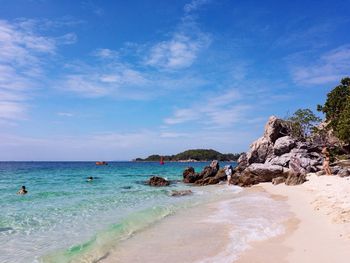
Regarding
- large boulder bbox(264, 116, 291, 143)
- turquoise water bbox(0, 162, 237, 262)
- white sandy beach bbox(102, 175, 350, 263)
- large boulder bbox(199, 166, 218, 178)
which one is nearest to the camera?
white sandy beach bbox(102, 175, 350, 263)

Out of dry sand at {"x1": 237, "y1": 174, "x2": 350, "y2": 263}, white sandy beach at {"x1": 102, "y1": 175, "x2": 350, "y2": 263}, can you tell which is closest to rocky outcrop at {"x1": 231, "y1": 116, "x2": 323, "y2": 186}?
white sandy beach at {"x1": 102, "y1": 175, "x2": 350, "y2": 263}

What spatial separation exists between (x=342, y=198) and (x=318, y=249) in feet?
25.0

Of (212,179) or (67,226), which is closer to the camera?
(67,226)

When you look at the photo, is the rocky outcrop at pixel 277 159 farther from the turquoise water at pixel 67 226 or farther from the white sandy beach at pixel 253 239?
the turquoise water at pixel 67 226

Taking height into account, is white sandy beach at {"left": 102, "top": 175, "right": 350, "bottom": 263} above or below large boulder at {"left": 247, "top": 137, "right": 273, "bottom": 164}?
below

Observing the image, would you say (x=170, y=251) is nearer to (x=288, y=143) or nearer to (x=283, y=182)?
(x=283, y=182)

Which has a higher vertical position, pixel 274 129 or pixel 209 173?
pixel 274 129

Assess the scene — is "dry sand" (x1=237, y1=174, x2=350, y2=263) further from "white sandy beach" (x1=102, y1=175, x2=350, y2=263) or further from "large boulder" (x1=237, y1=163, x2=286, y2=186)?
"large boulder" (x1=237, y1=163, x2=286, y2=186)

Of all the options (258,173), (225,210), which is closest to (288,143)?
(258,173)

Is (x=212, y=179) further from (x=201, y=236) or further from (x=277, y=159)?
(x=201, y=236)

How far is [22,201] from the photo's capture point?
2420 cm

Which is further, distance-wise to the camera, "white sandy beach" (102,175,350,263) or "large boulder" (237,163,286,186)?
"large boulder" (237,163,286,186)

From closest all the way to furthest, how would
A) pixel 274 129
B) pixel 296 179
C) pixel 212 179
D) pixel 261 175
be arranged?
pixel 296 179 → pixel 261 175 → pixel 212 179 → pixel 274 129

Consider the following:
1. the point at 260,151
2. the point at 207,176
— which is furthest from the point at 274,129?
the point at 207,176
